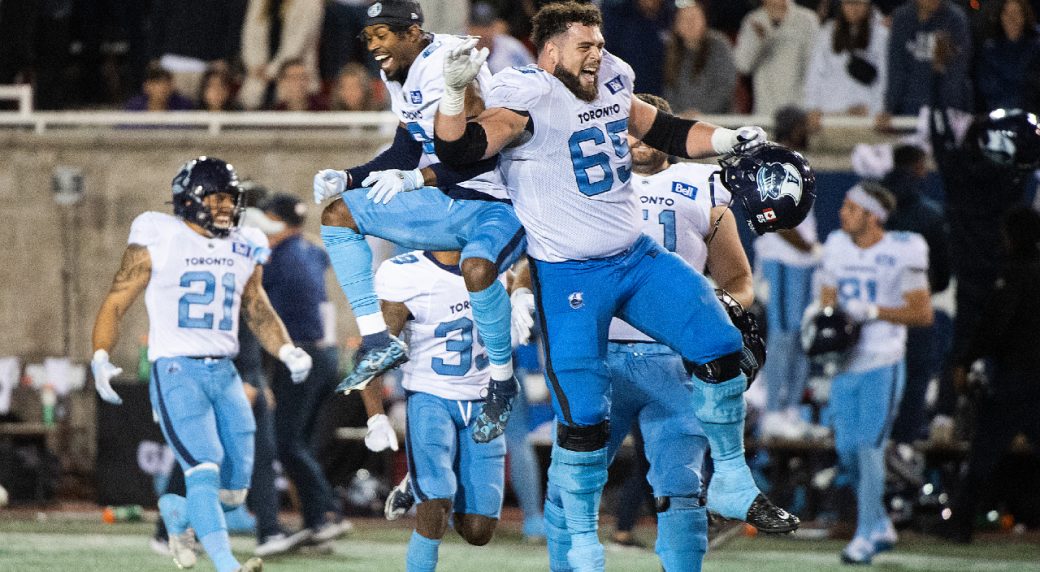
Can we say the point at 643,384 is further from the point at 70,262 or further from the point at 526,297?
the point at 70,262

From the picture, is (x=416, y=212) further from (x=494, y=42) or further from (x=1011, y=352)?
(x=494, y=42)

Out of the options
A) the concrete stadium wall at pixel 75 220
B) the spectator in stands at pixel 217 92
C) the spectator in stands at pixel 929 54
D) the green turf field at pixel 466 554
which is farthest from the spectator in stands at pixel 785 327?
the spectator in stands at pixel 217 92

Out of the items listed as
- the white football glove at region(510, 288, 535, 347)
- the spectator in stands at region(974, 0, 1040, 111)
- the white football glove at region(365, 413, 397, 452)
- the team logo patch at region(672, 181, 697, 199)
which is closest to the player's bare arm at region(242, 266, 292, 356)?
the white football glove at region(365, 413, 397, 452)

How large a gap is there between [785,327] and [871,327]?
1.86m

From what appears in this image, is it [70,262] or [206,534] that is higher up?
[70,262]

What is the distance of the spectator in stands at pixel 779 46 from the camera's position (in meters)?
12.4

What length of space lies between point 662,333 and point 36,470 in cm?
760

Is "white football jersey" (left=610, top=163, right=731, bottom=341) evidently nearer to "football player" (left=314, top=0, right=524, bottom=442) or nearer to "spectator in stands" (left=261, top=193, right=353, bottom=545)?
"football player" (left=314, top=0, right=524, bottom=442)

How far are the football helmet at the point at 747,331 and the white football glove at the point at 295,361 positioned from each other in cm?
240

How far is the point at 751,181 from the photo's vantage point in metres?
6.30

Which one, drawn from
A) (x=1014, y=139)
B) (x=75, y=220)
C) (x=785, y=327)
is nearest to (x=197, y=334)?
(x=1014, y=139)

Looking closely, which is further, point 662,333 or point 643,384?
point 643,384

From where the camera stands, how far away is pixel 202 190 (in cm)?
824

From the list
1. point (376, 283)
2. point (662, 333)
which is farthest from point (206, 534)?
point (662, 333)
